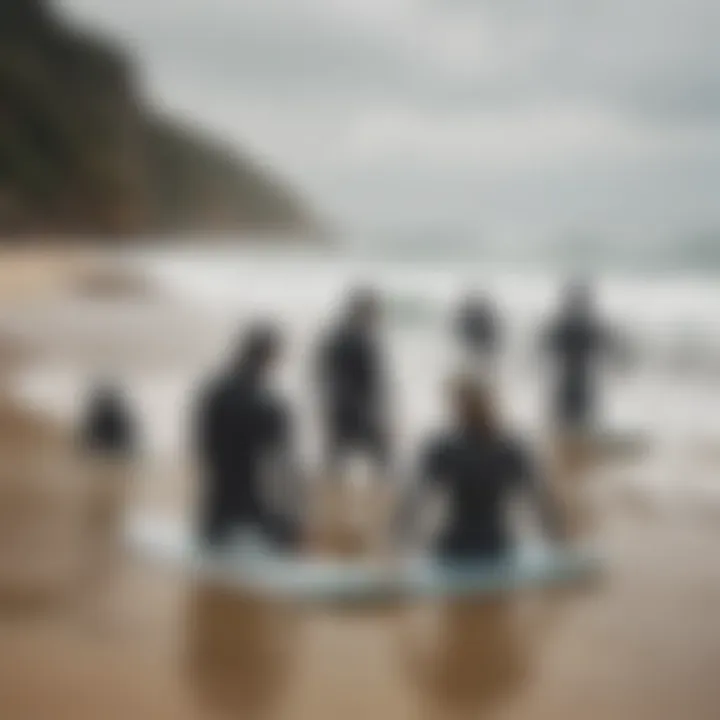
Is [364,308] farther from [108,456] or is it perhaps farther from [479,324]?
[108,456]

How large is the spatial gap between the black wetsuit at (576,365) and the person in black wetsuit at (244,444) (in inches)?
12.9

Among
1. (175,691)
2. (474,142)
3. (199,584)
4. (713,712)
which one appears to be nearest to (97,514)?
(199,584)

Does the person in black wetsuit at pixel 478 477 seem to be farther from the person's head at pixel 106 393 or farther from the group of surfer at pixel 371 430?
the person's head at pixel 106 393

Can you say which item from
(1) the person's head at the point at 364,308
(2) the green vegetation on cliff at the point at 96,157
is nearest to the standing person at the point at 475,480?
(1) the person's head at the point at 364,308

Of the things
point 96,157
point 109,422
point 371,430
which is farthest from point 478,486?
point 96,157

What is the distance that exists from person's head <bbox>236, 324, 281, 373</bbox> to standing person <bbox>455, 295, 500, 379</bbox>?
217mm

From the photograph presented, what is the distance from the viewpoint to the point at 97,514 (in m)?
1.58

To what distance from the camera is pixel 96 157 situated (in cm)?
158

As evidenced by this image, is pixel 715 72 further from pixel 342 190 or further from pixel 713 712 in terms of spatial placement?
pixel 713 712

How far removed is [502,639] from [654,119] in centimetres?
64

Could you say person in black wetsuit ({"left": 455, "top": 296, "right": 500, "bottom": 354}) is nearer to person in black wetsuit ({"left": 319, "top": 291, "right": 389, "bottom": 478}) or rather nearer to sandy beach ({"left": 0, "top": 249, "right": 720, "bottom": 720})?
person in black wetsuit ({"left": 319, "top": 291, "right": 389, "bottom": 478})

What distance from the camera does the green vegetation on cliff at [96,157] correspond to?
1556 mm

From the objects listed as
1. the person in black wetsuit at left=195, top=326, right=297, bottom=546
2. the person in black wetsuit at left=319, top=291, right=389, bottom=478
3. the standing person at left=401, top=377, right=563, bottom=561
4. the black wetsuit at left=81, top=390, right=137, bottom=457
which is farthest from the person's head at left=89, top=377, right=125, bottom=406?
the standing person at left=401, top=377, right=563, bottom=561

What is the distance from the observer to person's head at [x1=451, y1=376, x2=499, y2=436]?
59.5 inches
